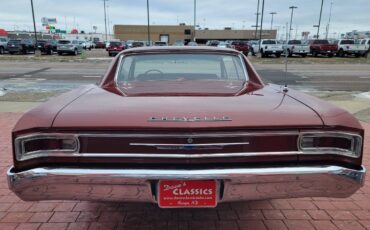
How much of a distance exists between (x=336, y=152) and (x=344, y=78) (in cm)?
1547

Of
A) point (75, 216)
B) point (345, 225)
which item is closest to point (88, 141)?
point (75, 216)

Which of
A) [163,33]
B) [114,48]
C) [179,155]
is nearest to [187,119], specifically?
[179,155]

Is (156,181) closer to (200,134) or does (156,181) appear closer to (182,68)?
(200,134)

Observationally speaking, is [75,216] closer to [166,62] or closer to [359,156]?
[166,62]

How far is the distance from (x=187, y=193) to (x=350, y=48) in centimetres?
3704

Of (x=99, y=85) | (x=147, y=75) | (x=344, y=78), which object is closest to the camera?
(x=99, y=85)

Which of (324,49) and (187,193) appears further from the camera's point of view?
(324,49)

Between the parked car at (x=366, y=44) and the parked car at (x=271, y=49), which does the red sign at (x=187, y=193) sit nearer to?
the parked car at (x=271, y=49)

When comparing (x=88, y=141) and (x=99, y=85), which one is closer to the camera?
(x=88, y=141)

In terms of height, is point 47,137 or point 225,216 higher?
point 47,137

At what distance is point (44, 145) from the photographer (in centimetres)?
247

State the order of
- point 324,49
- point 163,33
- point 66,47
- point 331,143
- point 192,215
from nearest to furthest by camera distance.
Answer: point 331,143
point 192,215
point 324,49
point 66,47
point 163,33

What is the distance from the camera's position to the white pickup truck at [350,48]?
34.8 m

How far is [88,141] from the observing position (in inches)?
96.8
